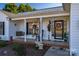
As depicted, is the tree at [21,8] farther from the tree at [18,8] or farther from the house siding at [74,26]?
the house siding at [74,26]

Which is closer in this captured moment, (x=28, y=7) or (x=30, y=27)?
(x=30, y=27)

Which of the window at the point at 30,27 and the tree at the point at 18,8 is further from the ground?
the tree at the point at 18,8

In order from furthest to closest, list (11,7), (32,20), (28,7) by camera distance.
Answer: (11,7)
(28,7)
(32,20)

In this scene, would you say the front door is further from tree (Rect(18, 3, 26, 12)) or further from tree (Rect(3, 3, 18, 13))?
tree (Rect(3, 3, 18, 13))

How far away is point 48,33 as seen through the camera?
586 inches

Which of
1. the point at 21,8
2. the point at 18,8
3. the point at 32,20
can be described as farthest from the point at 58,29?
the point at 18,8

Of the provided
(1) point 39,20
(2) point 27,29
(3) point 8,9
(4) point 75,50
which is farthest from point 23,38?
(4) point 75,50

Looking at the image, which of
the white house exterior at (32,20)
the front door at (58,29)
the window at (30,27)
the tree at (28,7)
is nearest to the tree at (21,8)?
the tree at (28,7)

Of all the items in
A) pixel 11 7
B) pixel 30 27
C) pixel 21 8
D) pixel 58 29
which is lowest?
pixel 58 29

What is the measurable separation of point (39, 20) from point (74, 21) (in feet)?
26.3

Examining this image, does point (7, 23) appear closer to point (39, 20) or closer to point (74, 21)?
point (39, 20)

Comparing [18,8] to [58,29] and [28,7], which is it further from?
[58,29]

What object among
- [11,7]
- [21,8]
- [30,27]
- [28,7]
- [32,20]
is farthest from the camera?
[11,7]

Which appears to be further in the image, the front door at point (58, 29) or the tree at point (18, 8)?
the tree at point (18, 8)
